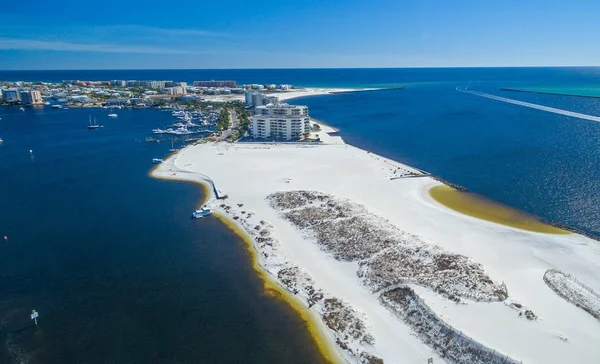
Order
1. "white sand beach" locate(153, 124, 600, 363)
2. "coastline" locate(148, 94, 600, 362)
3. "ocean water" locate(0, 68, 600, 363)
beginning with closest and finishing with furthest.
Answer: "white sand beach" locate(153, 124, 600, 363)
"coastline" locate(148, 94, 600, 362)
"ocean water" locate(0, 68, 600, 363)

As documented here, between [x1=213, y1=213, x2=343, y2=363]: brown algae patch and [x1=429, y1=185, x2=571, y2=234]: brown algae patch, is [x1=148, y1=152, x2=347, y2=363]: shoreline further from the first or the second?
[x1=429, y1=185, x2=571, y2=234]: brown algae patch

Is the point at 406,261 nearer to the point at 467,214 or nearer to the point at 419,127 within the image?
the point at 467,214

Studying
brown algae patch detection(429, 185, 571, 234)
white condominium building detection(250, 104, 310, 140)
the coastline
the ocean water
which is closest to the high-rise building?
the ocean water

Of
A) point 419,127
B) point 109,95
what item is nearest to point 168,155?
point 419,127

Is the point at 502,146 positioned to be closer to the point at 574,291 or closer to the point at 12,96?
the point at 574,291

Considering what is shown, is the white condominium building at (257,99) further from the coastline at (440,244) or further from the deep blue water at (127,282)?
the deep blue water at (127,282)

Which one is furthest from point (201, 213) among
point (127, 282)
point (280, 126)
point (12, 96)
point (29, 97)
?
point (12, 96)

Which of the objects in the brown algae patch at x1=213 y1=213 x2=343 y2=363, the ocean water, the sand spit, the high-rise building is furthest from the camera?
the high-rise building
